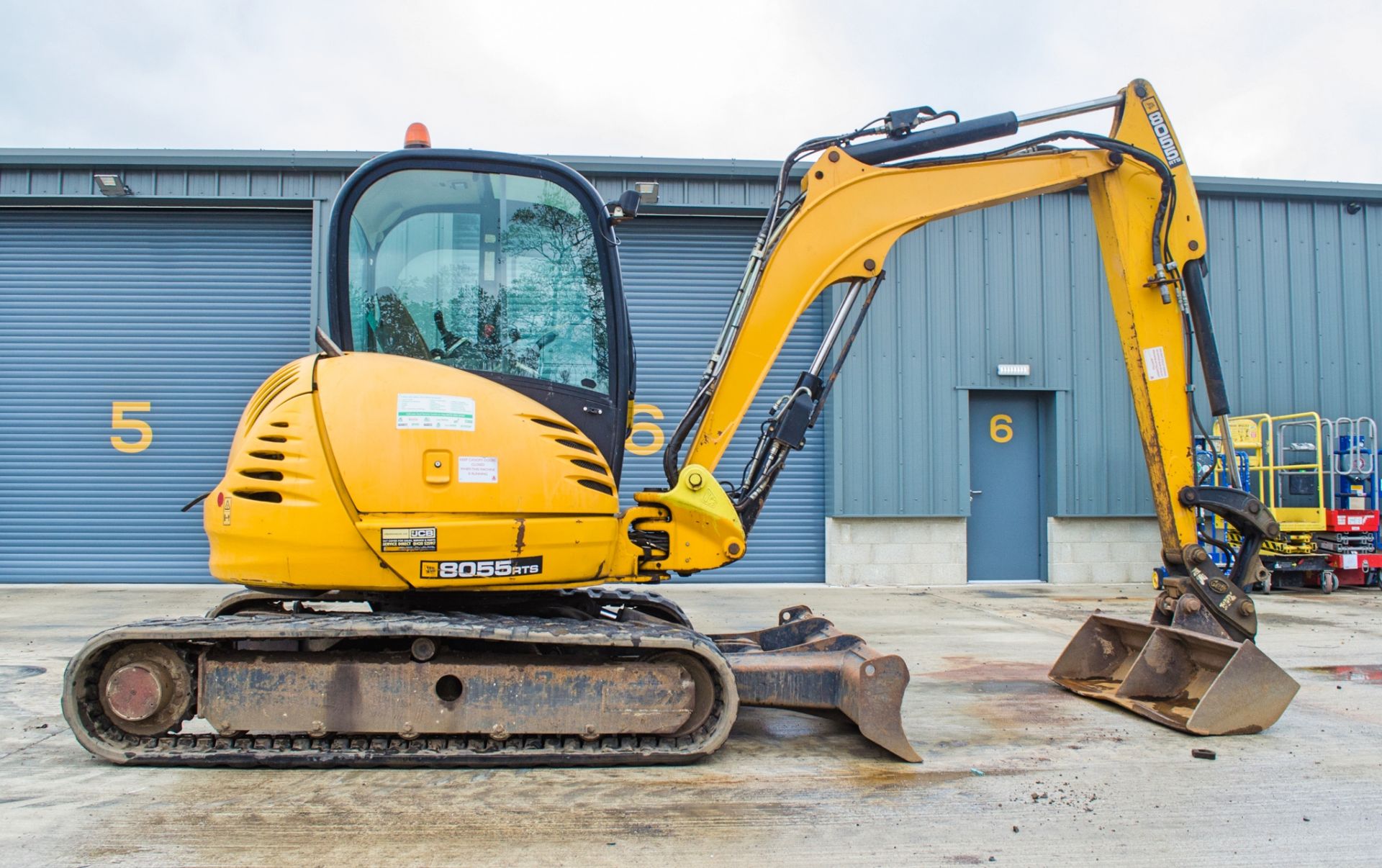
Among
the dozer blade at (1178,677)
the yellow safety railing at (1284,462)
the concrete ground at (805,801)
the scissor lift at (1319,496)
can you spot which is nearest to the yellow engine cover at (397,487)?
the concrete ground at (805,801)

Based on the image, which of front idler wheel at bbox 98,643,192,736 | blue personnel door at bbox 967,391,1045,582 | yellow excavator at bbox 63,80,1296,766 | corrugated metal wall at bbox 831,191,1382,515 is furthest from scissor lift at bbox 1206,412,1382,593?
front idler wheel at bbox 98,643,192,736

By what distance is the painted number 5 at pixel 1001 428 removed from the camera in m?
13.2

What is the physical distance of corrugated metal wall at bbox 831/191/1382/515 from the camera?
1267cm

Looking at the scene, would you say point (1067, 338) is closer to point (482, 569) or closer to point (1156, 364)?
point (1156, 364)

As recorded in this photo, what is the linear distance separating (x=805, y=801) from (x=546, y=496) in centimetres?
169

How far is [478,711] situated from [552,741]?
0.37 metres

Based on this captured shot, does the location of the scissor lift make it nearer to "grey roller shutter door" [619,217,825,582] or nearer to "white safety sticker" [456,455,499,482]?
"grey roller shutter door" [619,217,825,582]

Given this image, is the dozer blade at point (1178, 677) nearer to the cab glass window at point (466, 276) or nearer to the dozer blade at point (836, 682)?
the dozer blade at point (836, 682)

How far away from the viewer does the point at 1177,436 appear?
5.27 m

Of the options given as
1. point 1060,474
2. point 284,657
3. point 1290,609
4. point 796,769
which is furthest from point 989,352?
point 284,657

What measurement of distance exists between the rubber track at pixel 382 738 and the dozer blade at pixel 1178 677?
2.59m

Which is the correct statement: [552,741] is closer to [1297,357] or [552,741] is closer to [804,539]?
[804,539]

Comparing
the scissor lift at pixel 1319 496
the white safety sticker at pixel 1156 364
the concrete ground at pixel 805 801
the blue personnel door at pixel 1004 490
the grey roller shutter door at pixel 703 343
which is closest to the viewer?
the concrete ground at pixel 805 801

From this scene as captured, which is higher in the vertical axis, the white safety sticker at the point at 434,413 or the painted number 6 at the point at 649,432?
the painted number 6 at the point at 649,432
